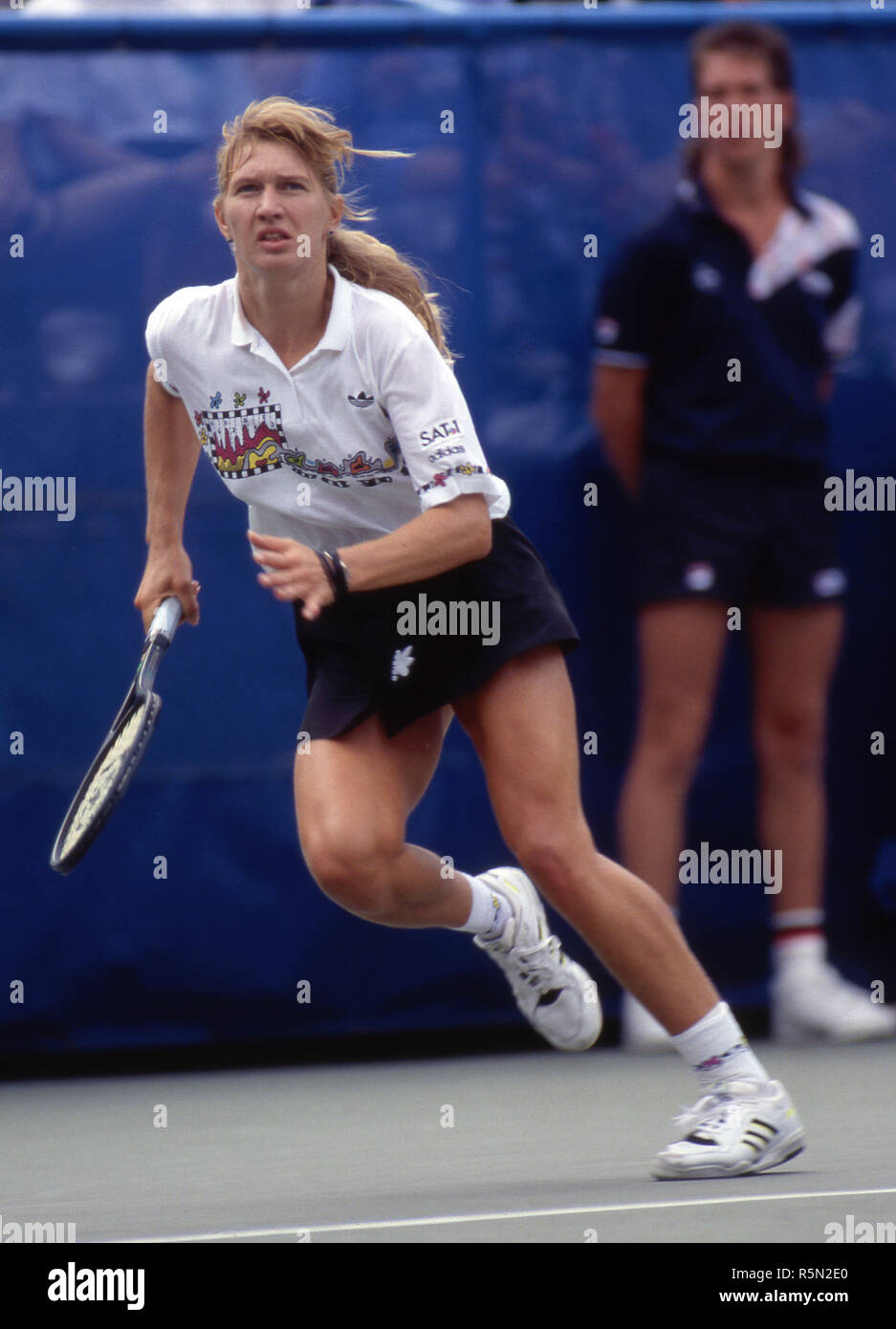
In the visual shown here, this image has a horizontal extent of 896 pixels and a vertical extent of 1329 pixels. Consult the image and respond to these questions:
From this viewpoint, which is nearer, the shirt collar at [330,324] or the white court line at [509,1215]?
the white court line at [509,1215]

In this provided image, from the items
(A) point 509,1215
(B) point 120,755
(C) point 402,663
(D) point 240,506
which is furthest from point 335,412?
(D) point 240,506

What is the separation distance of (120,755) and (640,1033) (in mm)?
2238

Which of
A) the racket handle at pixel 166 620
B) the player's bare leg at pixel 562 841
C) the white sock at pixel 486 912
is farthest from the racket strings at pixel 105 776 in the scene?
the white sock at pixel 486 912

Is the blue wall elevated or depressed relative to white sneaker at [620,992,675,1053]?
→ elevated

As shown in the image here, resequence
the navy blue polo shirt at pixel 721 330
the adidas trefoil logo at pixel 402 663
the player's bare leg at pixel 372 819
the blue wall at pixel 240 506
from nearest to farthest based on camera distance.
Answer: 1. the player's bare leg at pixel 372 819
2. the adidas trefoil logo at pixel 402 663
3. the blue wall at pixel 240 506
4. the navy blue polo shirt at pixel 721 330

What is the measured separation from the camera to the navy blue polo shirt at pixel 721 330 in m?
5.85

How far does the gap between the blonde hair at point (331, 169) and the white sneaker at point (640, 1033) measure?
7.02ft

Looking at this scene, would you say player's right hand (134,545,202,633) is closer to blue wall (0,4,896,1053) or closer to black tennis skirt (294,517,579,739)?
black tennis skirt (294,517,579,739)

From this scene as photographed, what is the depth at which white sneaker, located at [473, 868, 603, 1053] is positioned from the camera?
4.52 m

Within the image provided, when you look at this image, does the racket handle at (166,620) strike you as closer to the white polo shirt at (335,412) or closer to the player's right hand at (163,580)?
the player's right hand at (163,580)

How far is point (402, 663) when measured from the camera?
4.13 metres

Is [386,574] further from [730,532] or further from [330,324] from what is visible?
[730,532]

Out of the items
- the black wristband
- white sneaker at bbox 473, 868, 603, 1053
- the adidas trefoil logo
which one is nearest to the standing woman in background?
white sneaker at bbox 473, 868, 603, 1053

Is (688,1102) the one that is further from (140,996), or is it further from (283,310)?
(283,310)
